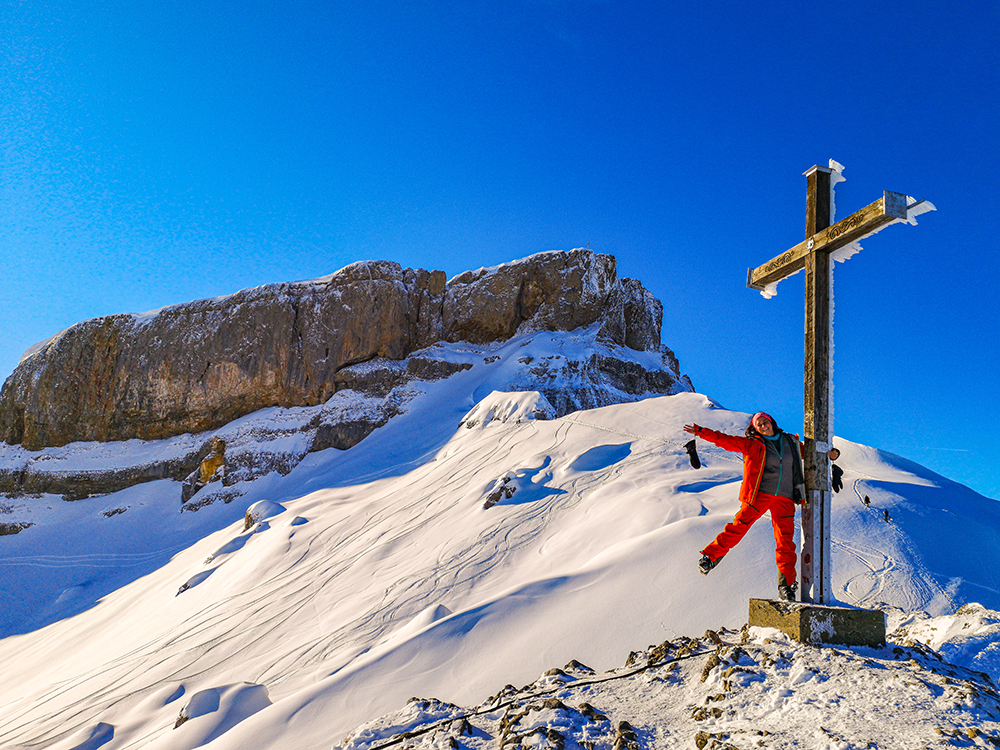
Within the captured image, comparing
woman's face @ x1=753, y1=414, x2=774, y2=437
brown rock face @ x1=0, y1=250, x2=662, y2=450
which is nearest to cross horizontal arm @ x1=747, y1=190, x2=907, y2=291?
woman's face @ x1=753, y1=414, x2=774, y2=437

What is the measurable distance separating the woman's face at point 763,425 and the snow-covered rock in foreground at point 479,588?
129 cm

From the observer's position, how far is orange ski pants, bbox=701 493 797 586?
3633 mm

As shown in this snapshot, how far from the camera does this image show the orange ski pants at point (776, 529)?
363 cm

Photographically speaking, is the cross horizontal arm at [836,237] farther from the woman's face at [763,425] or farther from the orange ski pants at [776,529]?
the orange ski pants at [776,529]

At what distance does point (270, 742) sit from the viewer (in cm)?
394

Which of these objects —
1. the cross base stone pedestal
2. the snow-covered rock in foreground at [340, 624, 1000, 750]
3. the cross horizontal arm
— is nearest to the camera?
the snow-covered rock in foreground at [340, 624, 1000, 750]

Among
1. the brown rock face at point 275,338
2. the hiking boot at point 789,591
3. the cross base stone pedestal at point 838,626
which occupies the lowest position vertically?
the cross base stone pedestal at point 838,626

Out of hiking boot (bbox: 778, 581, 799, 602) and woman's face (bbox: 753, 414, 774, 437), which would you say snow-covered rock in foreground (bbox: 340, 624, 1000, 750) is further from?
woman's face (bbox: 753, 414, 774, 437)

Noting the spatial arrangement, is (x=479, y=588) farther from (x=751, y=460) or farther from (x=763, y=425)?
(x=763, y=425)

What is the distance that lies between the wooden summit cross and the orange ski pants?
90 millimetres

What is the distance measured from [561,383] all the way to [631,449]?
43.7ft

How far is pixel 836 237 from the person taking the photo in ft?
12.3

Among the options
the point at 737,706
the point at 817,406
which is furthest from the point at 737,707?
the point at 817,406

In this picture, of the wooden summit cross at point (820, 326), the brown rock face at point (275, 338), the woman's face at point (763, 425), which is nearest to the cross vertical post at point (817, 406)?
the wooden summit cross at point (820, 326)
